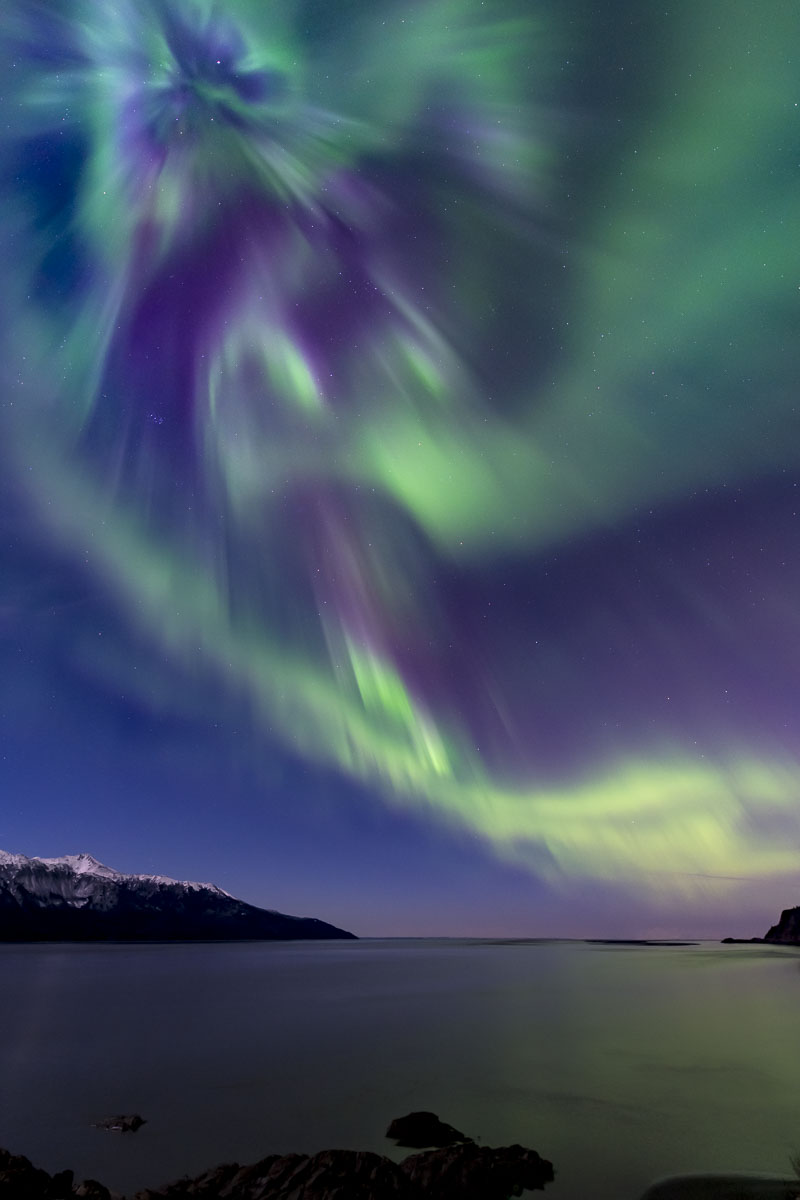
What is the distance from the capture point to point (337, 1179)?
18.8 meters

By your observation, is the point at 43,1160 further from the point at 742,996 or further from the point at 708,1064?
the point at 742,996

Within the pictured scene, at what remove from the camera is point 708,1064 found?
39062 millimetres

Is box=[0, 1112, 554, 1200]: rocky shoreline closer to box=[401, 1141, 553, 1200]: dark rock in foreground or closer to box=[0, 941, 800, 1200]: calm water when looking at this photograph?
box=[401, 1141, 553, 1200]: dark rock in foreground

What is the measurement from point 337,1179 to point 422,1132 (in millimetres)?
7351

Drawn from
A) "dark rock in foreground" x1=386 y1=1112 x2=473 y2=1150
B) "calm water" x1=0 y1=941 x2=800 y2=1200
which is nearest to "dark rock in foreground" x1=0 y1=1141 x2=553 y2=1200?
"calm water" x1=0 y1=941 x2=800 y2=1200

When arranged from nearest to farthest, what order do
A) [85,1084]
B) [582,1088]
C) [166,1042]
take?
[582,1088] < [85,1084] < [166,1042]

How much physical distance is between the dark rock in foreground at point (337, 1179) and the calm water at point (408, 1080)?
1718 millimetres

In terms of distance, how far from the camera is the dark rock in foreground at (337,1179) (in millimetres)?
18469

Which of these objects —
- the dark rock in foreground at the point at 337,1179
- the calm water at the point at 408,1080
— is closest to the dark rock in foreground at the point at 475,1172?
the dark rock in foreground at the point at 337,1179

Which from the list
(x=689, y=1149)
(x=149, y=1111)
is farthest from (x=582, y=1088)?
(x=149, y=1111)

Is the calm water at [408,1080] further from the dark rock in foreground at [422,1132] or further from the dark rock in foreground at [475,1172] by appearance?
the dark rock in foreground at [475,1172]

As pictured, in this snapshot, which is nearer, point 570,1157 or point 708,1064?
point 570,1157

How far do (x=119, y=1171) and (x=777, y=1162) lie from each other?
20.9 metres

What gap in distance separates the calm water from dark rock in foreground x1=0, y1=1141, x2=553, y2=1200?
1718 mm
